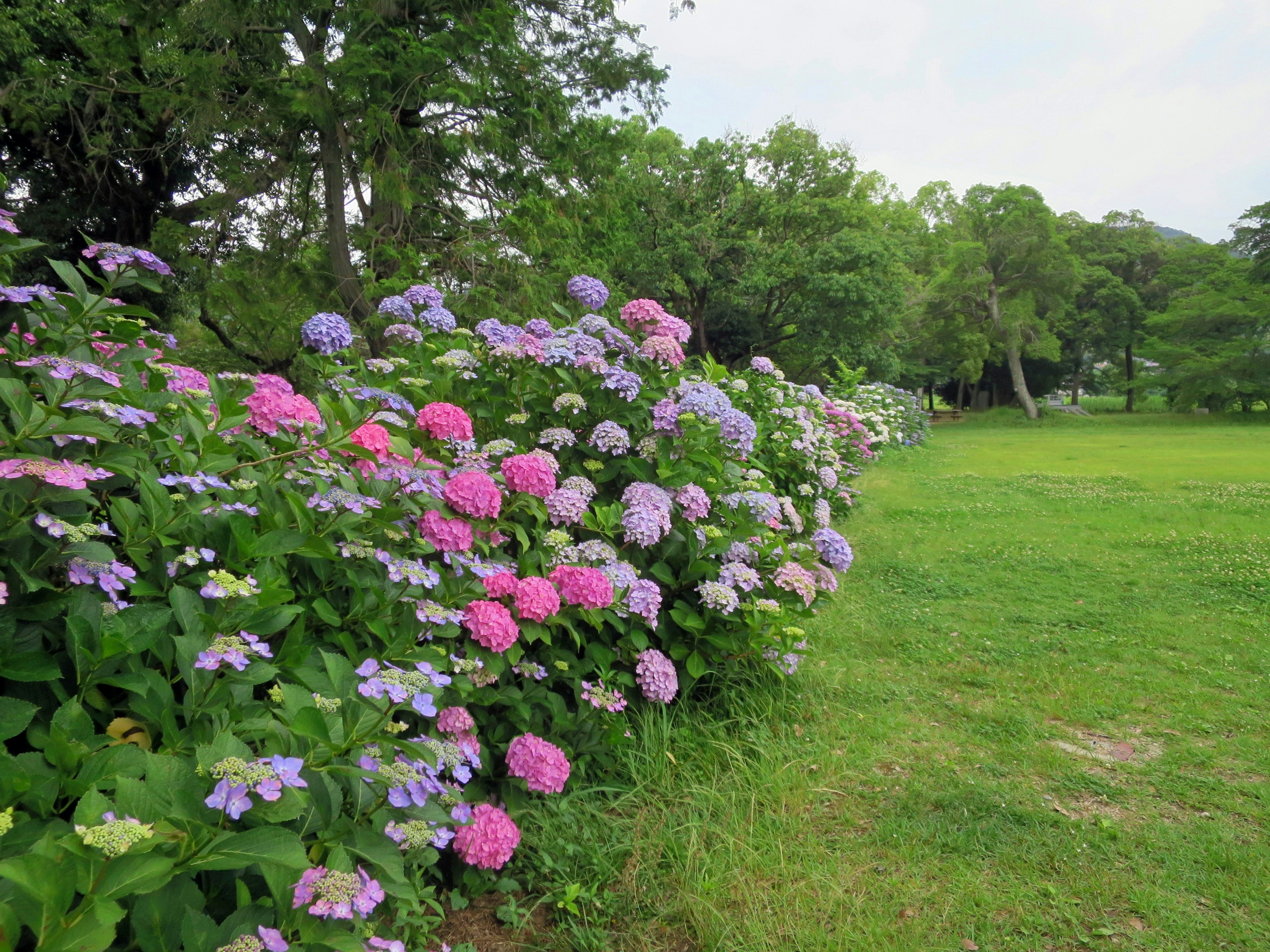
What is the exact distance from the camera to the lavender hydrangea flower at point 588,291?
3008 millimetres

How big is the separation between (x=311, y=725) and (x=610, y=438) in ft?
5.34

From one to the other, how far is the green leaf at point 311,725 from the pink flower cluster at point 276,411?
0.98m

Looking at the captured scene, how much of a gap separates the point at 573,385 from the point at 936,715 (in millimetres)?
2069

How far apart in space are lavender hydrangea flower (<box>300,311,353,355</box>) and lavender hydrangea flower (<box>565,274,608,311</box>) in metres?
1.02

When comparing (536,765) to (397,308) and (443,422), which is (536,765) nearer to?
(443,422)

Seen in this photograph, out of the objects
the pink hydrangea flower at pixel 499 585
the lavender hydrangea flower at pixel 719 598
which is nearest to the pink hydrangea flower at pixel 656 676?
the lavender hydrangea flower at pixel 719 598

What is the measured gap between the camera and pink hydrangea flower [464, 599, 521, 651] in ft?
5.60

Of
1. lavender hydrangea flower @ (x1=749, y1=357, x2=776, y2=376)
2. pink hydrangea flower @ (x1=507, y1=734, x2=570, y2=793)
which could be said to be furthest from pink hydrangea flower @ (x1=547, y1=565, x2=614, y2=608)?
lavender hydrangea flower @ (x1=749, y1=357, x2=776, y2=376)

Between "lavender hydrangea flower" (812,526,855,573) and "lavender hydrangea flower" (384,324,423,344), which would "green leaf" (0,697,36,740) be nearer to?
"lavender hydrangea flower" (384,324,423,344)

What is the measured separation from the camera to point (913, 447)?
14727 millimetres

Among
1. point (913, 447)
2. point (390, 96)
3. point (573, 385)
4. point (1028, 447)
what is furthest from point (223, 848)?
point (1028, 447)

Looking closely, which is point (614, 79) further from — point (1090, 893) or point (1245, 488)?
point (1090, 893)

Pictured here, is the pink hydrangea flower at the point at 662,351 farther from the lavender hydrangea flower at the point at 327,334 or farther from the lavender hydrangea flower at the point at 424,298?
the lavender hydrangea flower at the point at 327,334

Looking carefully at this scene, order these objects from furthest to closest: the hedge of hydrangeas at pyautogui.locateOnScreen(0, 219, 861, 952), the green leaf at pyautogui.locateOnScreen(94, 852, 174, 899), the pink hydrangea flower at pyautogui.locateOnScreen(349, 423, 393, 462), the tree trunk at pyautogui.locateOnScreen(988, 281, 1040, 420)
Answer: the tree trunk at pyautogui.locateOnScreen(988, 281, 1040, 420), the pink hydrangea flower at pyautogui.locateOnScreen(349, 423, 393, 462), the hedge of hydrangeas at pyautogui.locateOnScreen(0, 219, 861, 952), the green leaf at pyautogui.locateOnScreen(94, 852, 174, 899)
